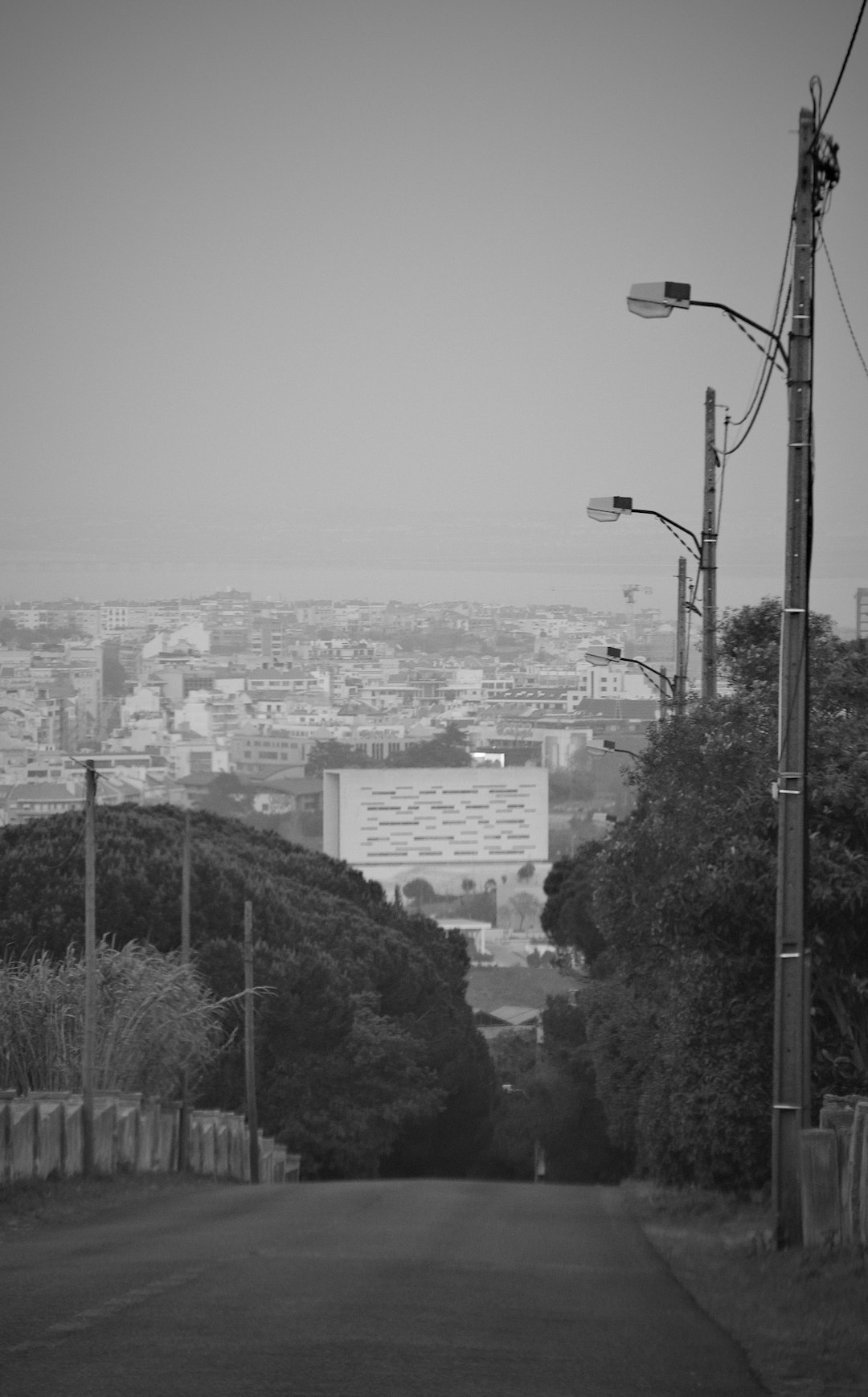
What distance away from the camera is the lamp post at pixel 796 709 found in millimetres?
14266

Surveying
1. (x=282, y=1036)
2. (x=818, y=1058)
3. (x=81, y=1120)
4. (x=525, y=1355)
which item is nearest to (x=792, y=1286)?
(x=525, y=1355)

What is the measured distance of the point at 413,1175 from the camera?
61844 mm

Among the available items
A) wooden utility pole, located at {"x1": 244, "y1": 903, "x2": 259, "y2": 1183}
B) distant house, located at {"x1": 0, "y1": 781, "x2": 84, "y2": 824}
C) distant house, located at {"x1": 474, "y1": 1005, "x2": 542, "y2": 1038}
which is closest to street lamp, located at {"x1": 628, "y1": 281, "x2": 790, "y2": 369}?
wooden utility pole, located at {"x1": 244, "y1": 903, "x2": 259, "y2": 1183}

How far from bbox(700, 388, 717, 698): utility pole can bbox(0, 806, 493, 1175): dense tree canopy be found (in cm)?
2550

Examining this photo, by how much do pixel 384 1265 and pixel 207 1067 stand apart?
1515 inches

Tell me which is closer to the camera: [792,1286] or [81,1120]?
[792,1286]

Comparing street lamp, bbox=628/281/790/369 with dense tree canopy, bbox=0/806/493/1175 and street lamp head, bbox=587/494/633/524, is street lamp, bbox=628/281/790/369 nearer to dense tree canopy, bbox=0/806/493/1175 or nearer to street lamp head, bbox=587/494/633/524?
street lamp head, bbox=587/494/633/524

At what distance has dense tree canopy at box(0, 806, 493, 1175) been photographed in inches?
2116

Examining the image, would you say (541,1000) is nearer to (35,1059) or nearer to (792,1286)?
(35,1059)

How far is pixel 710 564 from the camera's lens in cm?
2573

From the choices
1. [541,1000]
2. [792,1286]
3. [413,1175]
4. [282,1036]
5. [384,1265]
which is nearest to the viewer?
[792,1286]

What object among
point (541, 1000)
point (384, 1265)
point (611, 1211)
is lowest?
point (541, 1000)

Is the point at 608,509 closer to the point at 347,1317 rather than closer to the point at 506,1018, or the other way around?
the point at 347,1317

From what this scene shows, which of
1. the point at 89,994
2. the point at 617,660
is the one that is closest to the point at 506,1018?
the point at 617,660
